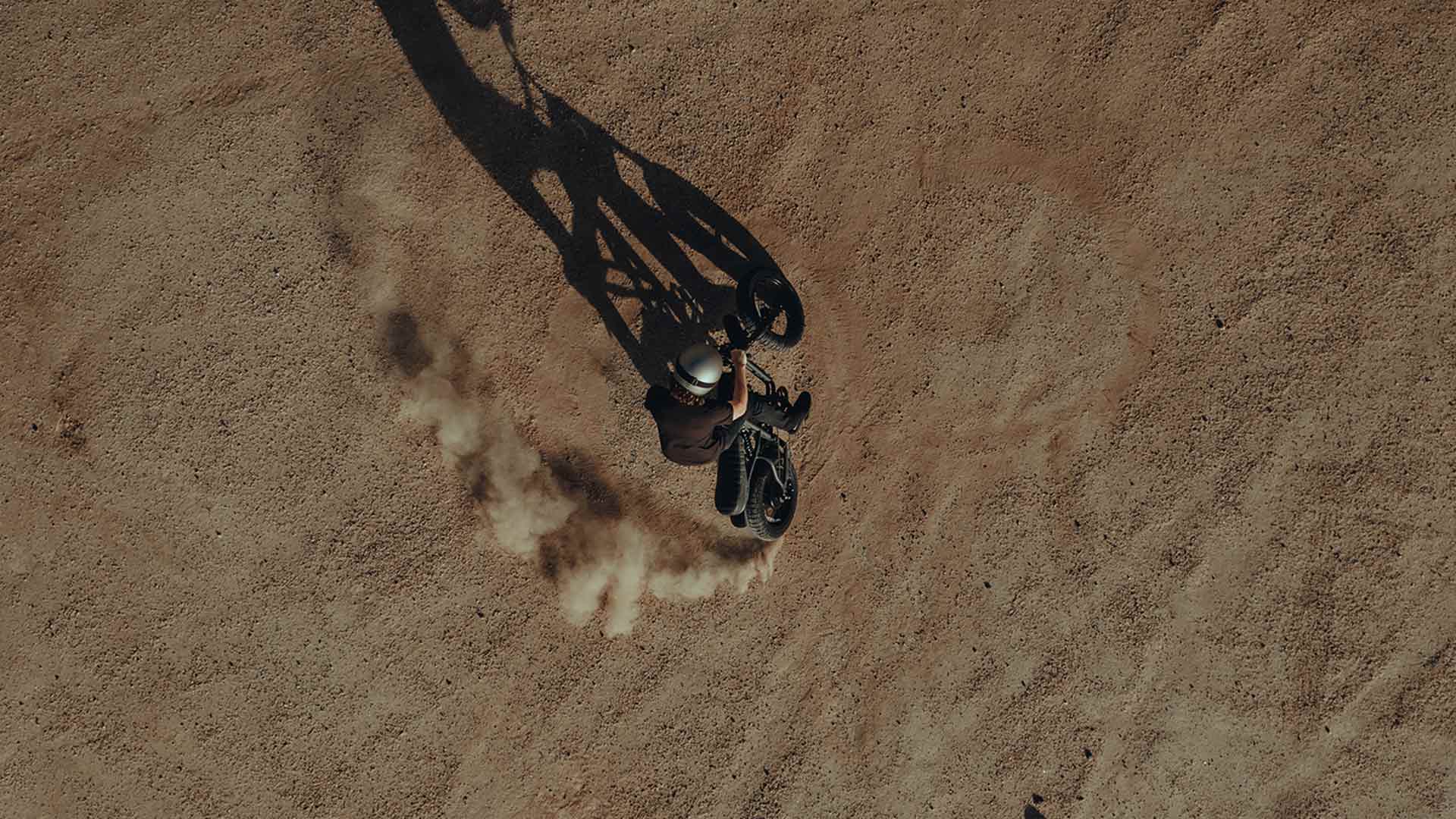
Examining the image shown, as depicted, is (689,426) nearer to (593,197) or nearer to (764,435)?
(764,435)

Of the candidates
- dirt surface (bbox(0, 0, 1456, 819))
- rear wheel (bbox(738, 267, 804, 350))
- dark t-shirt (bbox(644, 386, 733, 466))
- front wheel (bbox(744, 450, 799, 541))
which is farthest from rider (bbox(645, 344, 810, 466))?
dirt surface (bbox(0, 0, 1456, 819))

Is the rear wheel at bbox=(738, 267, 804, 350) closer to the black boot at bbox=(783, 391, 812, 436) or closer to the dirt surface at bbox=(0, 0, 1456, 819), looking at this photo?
the dirt surface at bbox=(0, 0, 1456, 819)

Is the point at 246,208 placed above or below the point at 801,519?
above

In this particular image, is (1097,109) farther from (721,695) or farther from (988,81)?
(721,695)

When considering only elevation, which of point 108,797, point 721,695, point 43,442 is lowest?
point 108,797

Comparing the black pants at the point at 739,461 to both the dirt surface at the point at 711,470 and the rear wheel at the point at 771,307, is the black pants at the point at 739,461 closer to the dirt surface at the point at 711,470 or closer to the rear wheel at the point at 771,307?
the rear wheel at the point at 771,307

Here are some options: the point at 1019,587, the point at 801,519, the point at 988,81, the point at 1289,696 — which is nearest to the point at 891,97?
the point at 988,81

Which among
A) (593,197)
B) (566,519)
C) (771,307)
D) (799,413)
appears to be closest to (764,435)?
(799,413)
